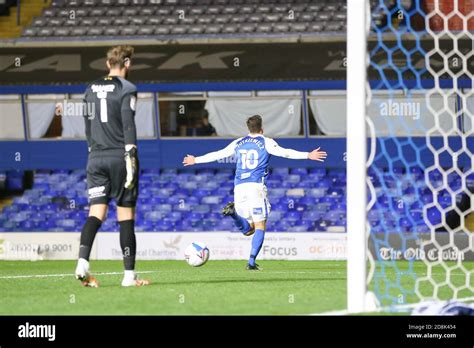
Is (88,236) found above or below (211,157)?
below

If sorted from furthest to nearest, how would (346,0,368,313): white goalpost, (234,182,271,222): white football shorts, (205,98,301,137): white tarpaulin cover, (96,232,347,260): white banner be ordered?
(205,98,301,137): white tarpaulin cover, (96,232,347,260): white banner, (234,182,271,222): white football shorts, (346,0,368,313): white goalpost

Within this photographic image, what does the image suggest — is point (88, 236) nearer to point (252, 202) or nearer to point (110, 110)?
point (110, 110)

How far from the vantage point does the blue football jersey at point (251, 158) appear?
14086mm

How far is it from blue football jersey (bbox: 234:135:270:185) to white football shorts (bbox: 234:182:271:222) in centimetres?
9

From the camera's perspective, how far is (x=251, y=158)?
46.5 feet

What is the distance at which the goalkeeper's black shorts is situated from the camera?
32.3ft

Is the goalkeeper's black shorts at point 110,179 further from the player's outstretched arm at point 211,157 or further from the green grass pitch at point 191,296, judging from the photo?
the player's outstretched arm at point 211,157

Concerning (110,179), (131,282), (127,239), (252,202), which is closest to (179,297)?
(127,239)

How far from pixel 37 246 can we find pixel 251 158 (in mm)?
10719

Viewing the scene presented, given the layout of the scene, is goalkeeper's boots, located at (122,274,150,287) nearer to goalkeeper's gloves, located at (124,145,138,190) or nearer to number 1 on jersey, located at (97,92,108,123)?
goalkeeper's gloves, located at (124,145,138,190)

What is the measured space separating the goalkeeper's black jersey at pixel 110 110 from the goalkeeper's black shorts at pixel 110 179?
0.32 ft

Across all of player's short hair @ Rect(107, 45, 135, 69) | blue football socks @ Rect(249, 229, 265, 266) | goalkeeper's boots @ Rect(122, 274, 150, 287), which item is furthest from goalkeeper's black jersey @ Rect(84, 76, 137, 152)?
blue football socks @ Rect(249, 229, 265, 266)

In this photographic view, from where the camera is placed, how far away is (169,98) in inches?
1075
